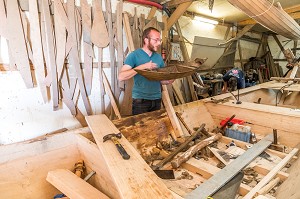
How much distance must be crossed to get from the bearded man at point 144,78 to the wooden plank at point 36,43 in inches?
38.5

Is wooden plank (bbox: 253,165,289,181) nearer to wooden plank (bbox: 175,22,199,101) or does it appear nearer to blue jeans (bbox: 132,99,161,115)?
blue jeans (bbox: 132,99,161,115)

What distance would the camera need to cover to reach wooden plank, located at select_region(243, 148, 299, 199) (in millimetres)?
904

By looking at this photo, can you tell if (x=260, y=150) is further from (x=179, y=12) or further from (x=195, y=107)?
(x=179, y=12)

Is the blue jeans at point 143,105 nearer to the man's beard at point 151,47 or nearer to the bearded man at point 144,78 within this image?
the bearded man at point 144,78

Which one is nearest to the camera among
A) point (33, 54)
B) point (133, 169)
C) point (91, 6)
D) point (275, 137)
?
point (133, 169)

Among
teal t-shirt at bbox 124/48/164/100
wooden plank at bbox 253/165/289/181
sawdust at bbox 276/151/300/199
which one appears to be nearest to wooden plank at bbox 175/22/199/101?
teal t-shirt at bbox 124/48/164/100

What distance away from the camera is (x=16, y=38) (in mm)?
1947

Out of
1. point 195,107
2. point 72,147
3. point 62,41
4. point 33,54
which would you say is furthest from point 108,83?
point 72,147

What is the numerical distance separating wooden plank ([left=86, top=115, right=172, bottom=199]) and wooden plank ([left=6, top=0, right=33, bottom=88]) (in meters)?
1.49

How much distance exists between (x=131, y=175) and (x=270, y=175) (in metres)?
0.78

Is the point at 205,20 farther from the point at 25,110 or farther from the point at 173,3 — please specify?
the point at 25,110

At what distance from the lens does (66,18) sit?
2221mm

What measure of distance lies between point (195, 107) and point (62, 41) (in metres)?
1.64

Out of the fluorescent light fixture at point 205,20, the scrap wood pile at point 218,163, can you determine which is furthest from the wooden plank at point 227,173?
the fluorescent light fixture at point 205,20
